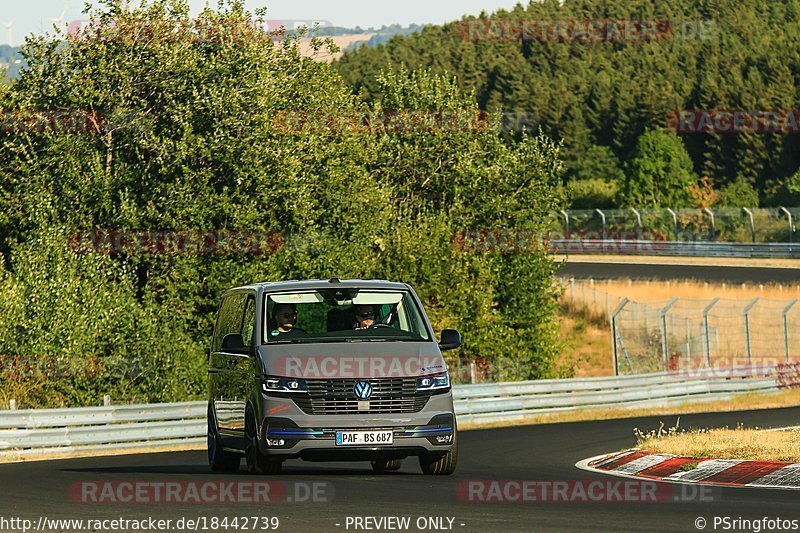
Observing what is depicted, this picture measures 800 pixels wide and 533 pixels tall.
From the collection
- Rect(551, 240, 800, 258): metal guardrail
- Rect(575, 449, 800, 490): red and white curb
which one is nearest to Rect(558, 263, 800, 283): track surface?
Rect(551, 240, 800, 258): metal guardrail

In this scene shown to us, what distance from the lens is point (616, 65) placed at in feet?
527

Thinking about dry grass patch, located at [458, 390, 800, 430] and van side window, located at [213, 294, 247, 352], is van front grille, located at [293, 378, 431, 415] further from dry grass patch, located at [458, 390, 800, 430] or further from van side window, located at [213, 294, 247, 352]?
dry grass patch, located at [458, 390, 800, 430]

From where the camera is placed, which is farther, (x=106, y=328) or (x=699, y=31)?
(x=699, y=31)

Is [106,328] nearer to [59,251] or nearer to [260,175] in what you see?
[59,251]

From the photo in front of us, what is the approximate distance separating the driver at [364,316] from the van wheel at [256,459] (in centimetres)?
147

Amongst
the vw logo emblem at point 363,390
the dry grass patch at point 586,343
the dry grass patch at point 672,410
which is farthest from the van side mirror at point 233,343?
the dry grass patch at point 586,343

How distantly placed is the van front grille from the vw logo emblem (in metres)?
0.03

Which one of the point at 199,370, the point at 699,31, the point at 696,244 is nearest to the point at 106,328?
the point at 199,370

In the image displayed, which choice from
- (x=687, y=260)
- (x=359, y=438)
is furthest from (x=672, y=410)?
(x=687, y=260)

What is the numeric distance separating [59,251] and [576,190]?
9337 centimetres

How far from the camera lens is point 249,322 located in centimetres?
1498

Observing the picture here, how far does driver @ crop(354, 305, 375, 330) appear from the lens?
14500 millimetres

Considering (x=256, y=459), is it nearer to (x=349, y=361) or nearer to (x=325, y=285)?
(x=349, y=361)

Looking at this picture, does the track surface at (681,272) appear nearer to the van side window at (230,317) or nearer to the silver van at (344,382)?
the van side window at (230,317)
